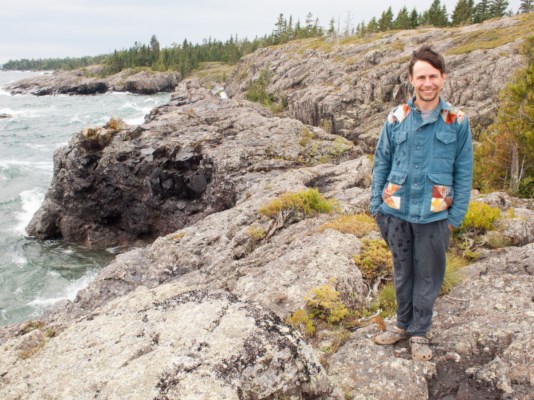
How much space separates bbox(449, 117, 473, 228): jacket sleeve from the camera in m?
4.85

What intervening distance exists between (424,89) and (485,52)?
54273 mm

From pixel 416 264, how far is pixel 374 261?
10.4ft

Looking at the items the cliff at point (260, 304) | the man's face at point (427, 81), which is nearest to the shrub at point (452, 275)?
the cliff at point (260, 304)

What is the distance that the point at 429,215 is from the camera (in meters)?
4.98

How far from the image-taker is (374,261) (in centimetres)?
848

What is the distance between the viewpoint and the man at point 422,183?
483 centimetres

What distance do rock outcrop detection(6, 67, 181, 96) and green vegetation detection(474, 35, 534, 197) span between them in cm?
12669

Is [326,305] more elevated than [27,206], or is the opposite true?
[326,305]

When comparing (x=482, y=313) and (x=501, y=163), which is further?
(x=501, y=163)

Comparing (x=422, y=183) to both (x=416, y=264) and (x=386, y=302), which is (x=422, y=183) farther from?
(x=386, y=302)

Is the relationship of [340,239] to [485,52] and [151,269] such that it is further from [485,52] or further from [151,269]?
[485,52]

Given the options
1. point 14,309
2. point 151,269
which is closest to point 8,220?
point 14,309

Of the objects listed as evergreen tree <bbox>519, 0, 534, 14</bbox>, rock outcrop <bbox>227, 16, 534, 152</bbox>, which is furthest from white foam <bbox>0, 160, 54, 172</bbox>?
evergreen tree <bbox>519, 0, 534, 14</bbox>

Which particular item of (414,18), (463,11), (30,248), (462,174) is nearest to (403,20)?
(414,18)
